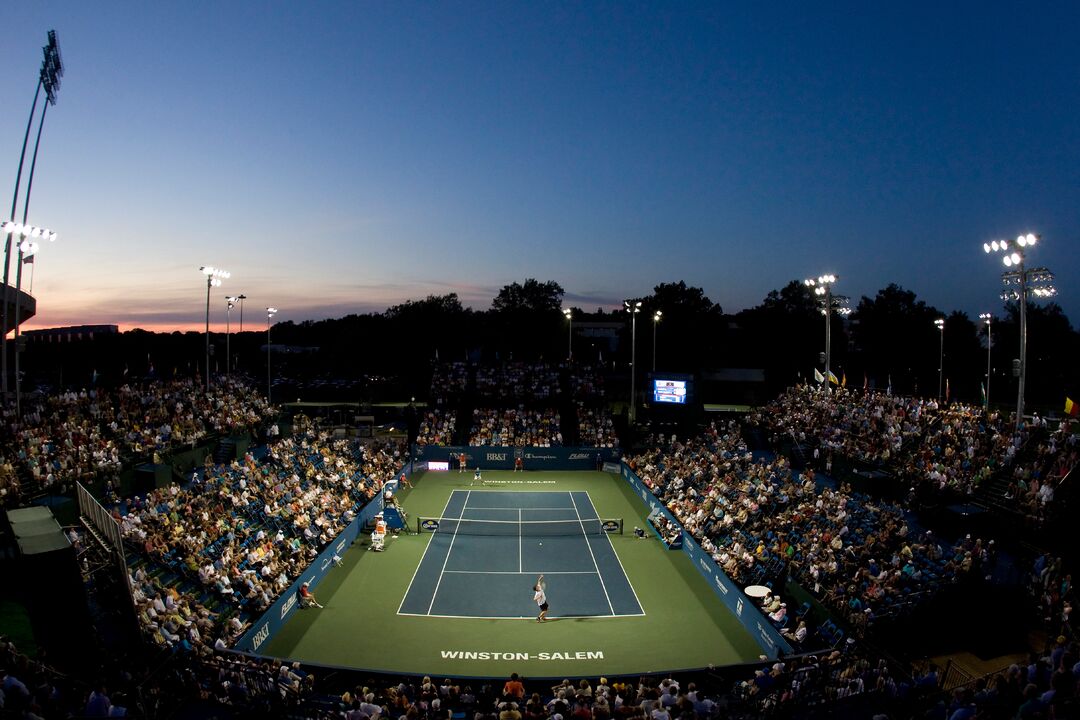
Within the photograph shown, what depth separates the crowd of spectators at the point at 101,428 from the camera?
69.3 feet

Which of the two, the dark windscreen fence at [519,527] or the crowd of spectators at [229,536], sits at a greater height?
the crowd of spectators at [229,536]

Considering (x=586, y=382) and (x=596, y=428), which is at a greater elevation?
(x=586, y=382)

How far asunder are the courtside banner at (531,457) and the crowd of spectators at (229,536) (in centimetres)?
1114

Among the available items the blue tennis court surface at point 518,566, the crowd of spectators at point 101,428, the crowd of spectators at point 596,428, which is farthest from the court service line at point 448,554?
the crowd of spectators at point 596,428

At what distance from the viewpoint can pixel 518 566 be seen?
23344 mm

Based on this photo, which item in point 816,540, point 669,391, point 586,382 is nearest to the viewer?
point 816,540

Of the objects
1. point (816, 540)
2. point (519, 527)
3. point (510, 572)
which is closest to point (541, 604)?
point (510, 572)

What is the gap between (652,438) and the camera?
140 ft

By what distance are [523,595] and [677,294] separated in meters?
71.8

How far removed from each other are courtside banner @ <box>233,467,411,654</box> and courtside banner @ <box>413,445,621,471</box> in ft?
43.7

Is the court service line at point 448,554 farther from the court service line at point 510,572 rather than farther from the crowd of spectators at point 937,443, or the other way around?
the crowd of spectators at point 937,443

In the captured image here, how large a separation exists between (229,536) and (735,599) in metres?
14.7

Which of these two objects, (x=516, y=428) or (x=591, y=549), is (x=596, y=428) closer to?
(x=516, y=428)

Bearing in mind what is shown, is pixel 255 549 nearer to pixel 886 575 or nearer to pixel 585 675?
pixel 585 675
